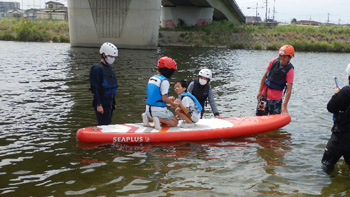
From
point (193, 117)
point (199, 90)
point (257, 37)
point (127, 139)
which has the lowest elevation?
point (127, 139)

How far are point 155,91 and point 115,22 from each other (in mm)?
31682

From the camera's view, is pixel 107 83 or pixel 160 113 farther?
pixel 160 113

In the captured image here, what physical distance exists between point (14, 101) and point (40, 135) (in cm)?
416

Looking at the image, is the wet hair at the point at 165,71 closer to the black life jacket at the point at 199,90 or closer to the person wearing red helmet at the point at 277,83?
the black life jacket at the point at 199,90

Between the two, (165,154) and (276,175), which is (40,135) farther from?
(276,175)

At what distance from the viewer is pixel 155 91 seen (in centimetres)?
749

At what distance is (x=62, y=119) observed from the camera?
9781 millimetres

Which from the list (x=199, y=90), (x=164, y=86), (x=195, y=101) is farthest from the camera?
(x=199, y=90)

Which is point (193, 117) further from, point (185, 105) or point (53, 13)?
point (53, 13)

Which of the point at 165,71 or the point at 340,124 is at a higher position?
the point at 165,71

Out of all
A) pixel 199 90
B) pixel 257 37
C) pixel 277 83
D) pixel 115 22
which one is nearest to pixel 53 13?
pixel 115 22

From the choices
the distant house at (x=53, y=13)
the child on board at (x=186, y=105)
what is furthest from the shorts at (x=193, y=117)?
the distant house at (x=53, y=13)

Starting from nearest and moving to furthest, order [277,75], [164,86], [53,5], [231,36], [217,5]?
[164,86] → [277,75] → [231,36] → [217,5] → [53,5]

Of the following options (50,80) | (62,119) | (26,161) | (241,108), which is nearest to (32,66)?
(50,80)
